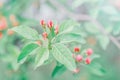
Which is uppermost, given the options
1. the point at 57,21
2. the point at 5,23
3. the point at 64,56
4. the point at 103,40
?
the point at 64,56

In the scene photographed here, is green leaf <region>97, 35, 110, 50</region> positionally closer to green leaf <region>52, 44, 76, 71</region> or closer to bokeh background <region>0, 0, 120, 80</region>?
bokeh background <region>0, 0, 120, 80</region>

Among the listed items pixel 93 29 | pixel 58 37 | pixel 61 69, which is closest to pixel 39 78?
pixel 93 29

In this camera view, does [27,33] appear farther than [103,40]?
No

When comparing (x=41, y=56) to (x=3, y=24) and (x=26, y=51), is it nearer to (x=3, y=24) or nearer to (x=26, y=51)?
(x=26, y=51)

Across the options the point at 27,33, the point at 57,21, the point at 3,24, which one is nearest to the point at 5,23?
the point at 3,24

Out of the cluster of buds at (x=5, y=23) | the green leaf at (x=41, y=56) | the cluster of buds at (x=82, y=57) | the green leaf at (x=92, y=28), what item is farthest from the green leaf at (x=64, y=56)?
the cluster of buds at (x=5, y=23)

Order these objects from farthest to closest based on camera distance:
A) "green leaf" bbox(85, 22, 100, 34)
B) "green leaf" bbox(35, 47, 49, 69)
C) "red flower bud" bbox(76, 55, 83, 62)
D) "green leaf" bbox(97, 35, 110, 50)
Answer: "green leaf" bbox(85, 22, 100, 34) → "green leaf" bbox(97, 35, 110, 50) → "red flower bud" bbox(76, 55, 83, 62) → "green leaf" bbox(35, 47, 49, 69)

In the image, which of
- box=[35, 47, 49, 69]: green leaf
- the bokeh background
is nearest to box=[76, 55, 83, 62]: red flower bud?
the bokeh background

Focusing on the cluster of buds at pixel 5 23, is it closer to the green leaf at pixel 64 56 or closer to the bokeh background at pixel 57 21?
the bokeh background at pixel 57 21
